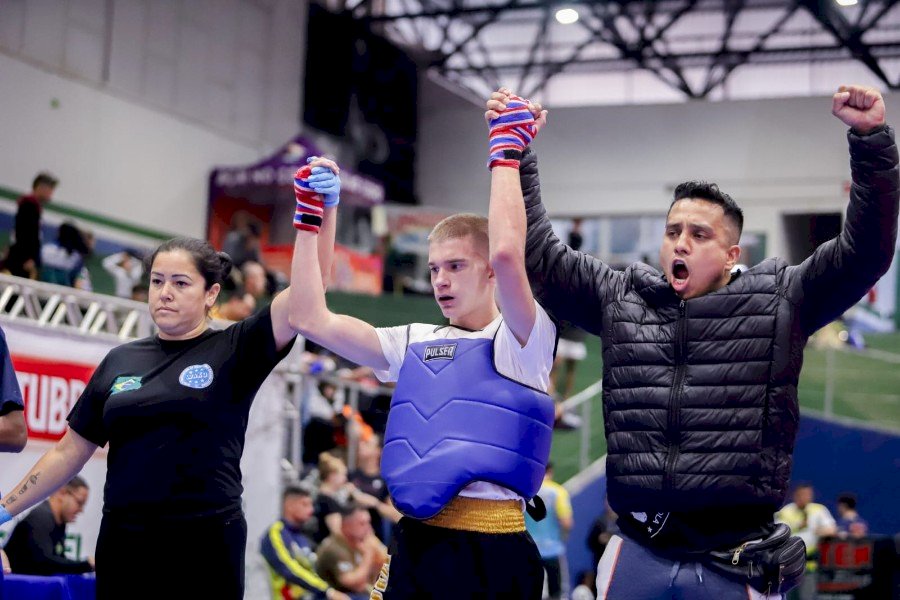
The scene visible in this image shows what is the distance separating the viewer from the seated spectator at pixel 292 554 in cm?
783

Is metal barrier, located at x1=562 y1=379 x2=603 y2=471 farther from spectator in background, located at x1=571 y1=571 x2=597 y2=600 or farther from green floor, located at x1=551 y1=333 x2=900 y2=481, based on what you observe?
spectator in background, located at x1=571 y1=571 x2=597 y2=600

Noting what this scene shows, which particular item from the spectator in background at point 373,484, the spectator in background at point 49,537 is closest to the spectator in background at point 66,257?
the spectator in background at point 373,484

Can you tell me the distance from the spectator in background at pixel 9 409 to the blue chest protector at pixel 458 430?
4.55ft

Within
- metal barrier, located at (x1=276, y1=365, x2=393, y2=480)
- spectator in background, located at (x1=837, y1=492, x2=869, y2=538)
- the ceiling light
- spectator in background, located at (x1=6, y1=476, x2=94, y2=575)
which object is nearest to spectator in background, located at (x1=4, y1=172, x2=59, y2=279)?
metal barrier, located at (x1=276, y1=365, x2=393, y2=480)

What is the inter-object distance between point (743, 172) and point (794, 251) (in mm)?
2070

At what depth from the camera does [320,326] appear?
3.38 metres

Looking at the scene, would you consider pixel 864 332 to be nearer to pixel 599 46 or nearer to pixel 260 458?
pixel 599 46

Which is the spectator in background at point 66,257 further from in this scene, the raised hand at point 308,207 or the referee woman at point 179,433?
the raised hand at point 308,207

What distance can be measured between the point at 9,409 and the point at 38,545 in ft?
7.55

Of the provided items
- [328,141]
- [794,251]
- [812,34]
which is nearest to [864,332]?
[794,251]

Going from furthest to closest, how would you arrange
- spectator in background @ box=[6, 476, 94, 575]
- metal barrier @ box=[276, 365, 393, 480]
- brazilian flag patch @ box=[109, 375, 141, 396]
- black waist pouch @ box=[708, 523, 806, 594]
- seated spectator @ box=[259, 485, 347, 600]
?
1. metal barrier @ box=[276, 365, 393, 480]
2. seated spectator @ box=[259, 485, 347, 600]
3. spectator in background @ box=[6, 476, 94, 575]
4. brazilian flag patch @ box=[109, 375, 141, 396]
5. black waist pouch @ box=[708, 523, 806, 594]

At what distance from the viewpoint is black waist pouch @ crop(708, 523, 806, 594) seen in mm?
2971

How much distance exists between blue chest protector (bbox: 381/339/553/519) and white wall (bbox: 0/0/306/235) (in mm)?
12572

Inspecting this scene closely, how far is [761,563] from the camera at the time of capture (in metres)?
2.97
